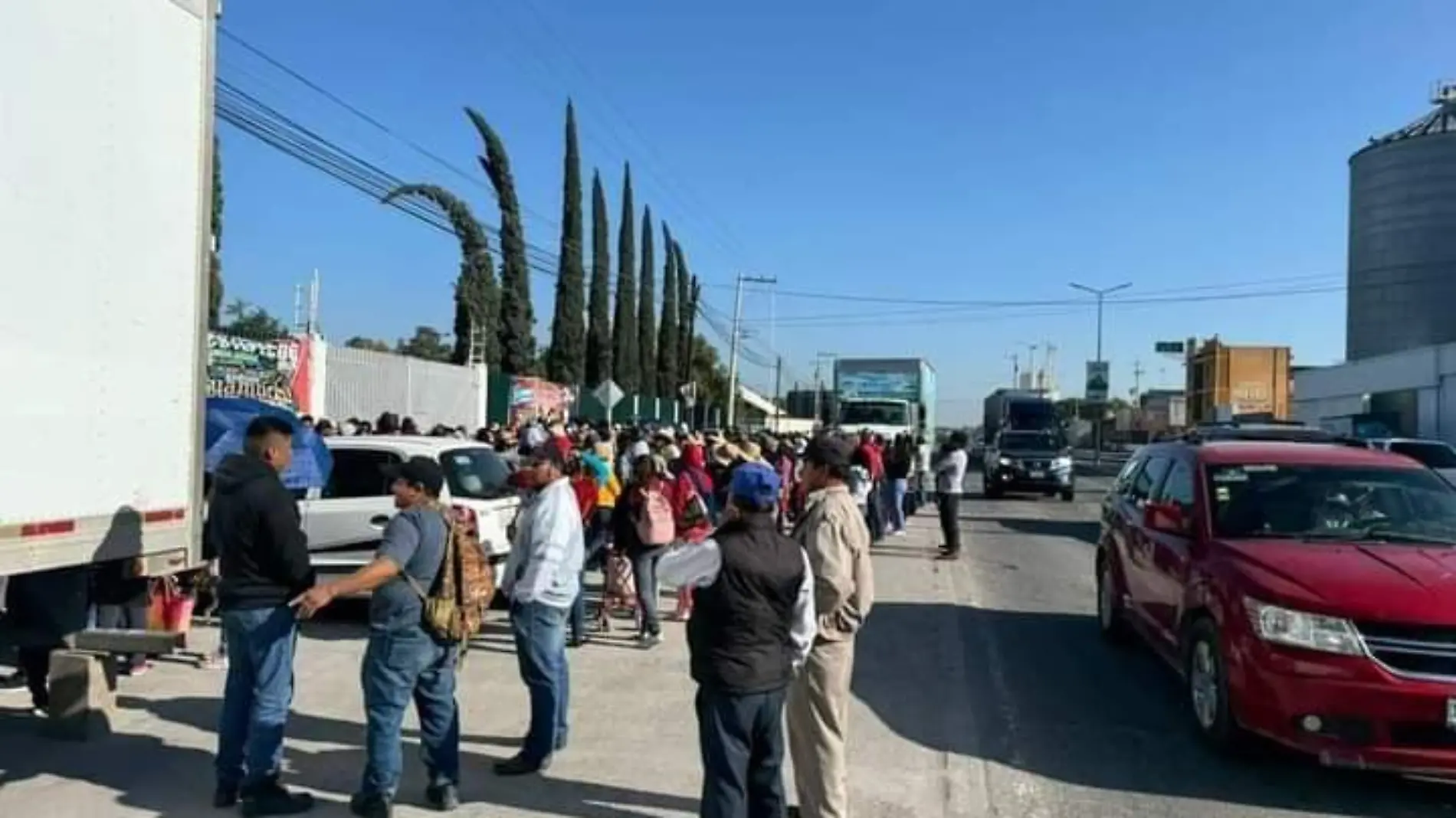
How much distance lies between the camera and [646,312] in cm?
5772

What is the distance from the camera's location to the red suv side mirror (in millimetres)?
7586

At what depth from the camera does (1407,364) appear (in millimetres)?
45844

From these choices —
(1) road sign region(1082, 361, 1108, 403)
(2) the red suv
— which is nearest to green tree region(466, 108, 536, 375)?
(2) the red suv

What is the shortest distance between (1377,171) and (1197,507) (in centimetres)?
6800

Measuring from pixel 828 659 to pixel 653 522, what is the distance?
15.4 ft

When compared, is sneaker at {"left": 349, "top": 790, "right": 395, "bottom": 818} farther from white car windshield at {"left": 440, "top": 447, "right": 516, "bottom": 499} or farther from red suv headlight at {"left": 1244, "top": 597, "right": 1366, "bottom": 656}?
white car windshield at {"left": 440, "top": 447, "right": 516, "bottom": 499}

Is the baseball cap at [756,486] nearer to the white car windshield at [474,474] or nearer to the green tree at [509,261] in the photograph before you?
the white car windshield at [474,474]

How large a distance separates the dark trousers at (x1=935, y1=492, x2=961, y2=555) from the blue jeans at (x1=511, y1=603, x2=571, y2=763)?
10.6m

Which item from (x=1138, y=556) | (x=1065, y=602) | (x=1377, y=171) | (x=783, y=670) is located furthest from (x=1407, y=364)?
(x=783, y=670)

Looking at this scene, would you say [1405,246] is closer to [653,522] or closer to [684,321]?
[684,321]

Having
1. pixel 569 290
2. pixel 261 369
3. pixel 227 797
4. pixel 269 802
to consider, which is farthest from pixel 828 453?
pixel 569 290

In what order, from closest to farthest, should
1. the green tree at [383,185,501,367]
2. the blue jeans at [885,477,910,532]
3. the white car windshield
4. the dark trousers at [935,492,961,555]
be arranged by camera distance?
the white car windshield
the dark trousers at [935,492,961,555]
the blue jeans at [885,477,910,532]
the green tree at [383,185,501,367]

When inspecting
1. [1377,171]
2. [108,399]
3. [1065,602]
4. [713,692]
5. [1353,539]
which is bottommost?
[1065,602]

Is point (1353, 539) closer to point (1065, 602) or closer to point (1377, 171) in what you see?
point (1065, 602)
